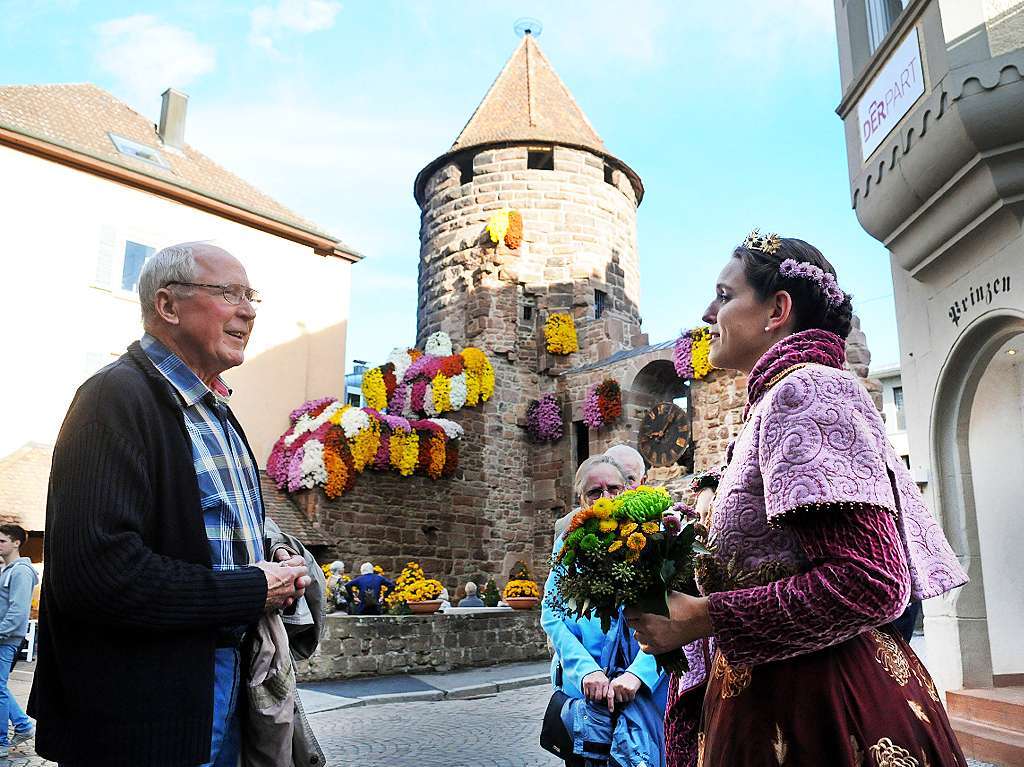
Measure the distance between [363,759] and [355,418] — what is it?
34.1 feet

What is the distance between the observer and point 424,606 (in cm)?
1043

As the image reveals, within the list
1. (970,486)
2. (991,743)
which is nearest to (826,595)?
(991,743)

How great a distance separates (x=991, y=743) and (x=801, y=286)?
4.28 m

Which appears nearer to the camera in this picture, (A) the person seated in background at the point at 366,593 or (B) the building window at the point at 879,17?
(B) the building window at the point at 879,17

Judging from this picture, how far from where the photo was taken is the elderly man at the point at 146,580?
5.45 ft

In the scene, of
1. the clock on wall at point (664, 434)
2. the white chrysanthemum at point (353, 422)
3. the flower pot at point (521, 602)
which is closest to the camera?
the flower pot at point (521, 602)

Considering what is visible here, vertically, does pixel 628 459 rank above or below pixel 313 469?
below

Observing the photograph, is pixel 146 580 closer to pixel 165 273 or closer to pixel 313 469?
pixel 165 273

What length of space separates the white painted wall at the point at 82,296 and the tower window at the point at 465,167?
603 centimetres

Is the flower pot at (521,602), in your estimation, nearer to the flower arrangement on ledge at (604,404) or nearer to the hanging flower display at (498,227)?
A: the flower arrangement on ledge at (604,404)

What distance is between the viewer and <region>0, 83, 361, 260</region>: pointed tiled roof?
48.4 ft

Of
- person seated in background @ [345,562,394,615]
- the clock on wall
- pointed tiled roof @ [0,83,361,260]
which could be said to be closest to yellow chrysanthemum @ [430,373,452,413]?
pointed tiled roof @ [0,83,361,260]

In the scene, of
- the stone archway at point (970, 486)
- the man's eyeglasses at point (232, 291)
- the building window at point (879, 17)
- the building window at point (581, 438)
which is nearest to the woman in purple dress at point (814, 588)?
the man's eyeglasses at point (232, 291)

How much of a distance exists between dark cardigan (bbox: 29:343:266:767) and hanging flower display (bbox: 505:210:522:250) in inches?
739
